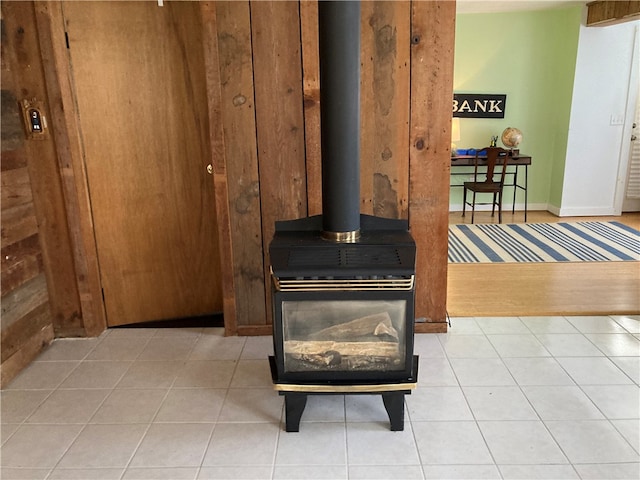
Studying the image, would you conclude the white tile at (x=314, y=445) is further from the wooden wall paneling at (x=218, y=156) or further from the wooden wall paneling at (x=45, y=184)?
the wooden wall paneling at (x=45, y=184)

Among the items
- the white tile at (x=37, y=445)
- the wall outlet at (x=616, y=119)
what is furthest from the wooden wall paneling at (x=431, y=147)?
the wall outlet at (x=616, y=119)

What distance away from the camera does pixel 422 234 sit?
2789 millimetres

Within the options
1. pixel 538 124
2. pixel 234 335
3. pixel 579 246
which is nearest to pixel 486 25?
A: pixel 538 124

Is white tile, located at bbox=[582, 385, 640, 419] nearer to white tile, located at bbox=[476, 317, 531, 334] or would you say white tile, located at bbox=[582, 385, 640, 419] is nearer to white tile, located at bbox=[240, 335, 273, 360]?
white tile, located at bbox=[476, 317, 531, 334]

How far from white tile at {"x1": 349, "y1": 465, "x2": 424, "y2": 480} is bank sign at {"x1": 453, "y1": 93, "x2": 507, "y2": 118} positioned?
4.76 m

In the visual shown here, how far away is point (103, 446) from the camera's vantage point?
6.50ft

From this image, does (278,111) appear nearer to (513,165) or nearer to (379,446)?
(379,446)

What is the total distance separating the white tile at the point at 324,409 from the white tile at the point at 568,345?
46.6 inches

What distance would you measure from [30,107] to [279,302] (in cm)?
171

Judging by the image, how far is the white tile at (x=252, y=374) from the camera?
7.85ft

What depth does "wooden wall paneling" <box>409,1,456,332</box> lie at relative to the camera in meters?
2.52

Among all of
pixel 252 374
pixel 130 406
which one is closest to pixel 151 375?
pixel 130 406

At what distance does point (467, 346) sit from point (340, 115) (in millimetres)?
1463

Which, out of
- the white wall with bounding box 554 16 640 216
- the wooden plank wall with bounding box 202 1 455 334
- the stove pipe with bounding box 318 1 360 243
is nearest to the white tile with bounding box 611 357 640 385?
the wooden plank wall with bounding box 202 1 455 334
